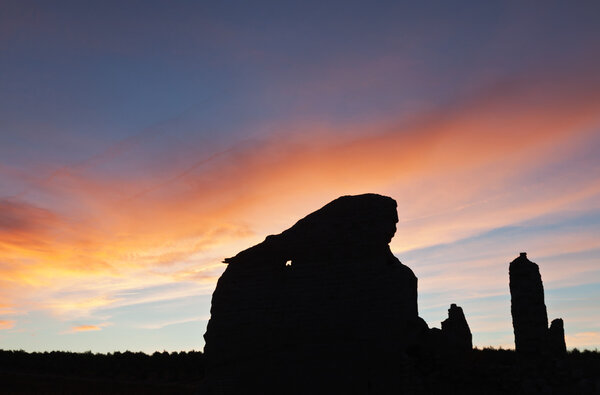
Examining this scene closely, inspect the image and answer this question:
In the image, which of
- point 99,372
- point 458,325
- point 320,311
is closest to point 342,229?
point 320,311

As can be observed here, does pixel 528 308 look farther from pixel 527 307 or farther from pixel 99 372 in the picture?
pixel 99 372

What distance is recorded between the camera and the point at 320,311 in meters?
13.9

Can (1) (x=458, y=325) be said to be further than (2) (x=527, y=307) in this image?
Yes

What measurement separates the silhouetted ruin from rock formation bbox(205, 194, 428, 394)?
4.82 metres

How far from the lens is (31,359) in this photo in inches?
2132

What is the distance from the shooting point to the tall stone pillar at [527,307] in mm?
17078

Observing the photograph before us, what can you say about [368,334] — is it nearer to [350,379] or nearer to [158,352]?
[350,379]

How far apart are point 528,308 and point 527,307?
4 cm

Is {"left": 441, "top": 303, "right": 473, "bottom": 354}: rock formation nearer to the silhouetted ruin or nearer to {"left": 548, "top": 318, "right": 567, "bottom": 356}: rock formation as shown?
{"left": 548, "top": 318, "right": 567, "bottom": 356}: rock formation

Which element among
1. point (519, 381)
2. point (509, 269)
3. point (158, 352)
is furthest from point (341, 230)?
point (158, 352)

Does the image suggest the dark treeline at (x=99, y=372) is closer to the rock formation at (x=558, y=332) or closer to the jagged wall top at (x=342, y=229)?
the jagged wall top at (x=342, y=229)

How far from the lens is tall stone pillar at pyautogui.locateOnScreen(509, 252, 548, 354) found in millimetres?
17078

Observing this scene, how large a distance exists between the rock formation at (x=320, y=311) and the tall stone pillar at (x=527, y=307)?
4.82m

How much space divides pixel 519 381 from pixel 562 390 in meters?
0.90
